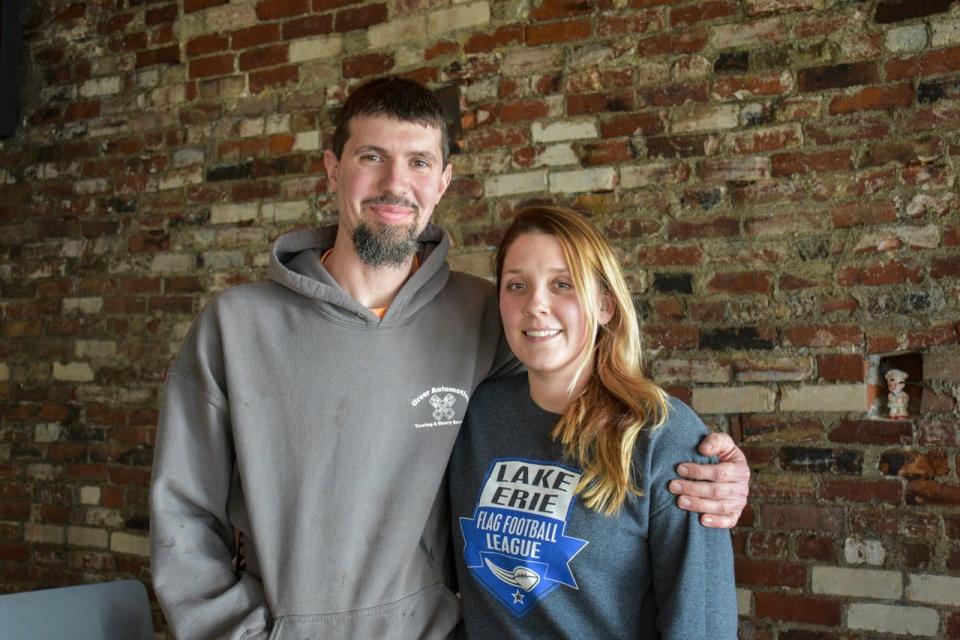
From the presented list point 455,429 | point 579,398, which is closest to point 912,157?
point 579,398

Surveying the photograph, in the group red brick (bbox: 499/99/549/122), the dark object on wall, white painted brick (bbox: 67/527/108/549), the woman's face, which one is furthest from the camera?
the dark object on wall

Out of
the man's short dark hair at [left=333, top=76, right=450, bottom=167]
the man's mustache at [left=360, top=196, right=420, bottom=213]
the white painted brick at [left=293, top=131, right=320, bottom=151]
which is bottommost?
the man's mustache at [left=360, top=196, right=420, bottom=213]

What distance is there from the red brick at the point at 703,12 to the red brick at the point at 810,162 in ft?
1.35

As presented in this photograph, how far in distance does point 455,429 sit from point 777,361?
3.09 feet

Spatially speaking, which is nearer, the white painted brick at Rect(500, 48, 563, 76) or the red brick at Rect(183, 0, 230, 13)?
the white painted brick at Rect(500, 48, 563, 76)

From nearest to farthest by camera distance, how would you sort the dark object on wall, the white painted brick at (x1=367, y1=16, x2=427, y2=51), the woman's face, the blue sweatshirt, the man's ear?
the blue sweatshirt
the woman's face
the man's ear
the white painted brick at (x1=367, y1=16, x2=427, y2=51)
the dark object on wall

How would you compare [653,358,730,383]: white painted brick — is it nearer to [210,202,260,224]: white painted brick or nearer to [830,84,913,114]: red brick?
[830,84,913,114]: red brick

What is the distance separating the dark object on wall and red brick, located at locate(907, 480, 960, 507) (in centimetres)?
327

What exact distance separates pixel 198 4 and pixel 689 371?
211cm

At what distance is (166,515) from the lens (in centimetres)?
167

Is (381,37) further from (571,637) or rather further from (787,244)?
(571,637)

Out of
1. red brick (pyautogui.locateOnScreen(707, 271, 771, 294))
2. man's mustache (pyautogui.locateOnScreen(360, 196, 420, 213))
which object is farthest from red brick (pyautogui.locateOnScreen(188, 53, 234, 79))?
red brick (pyautogui.locateOnScreen(707, 271, 771, 294))

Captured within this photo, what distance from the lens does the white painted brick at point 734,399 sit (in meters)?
2.23

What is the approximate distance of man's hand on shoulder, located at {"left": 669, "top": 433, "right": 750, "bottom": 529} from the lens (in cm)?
147
